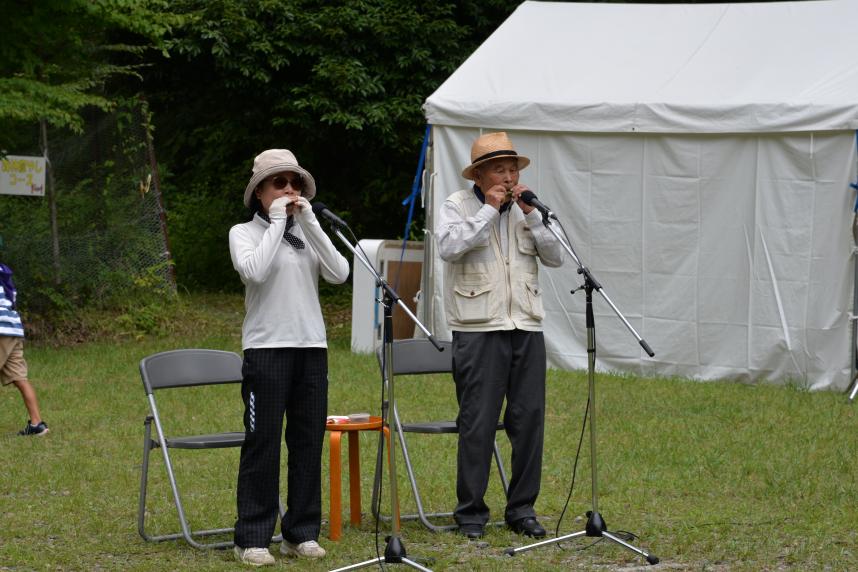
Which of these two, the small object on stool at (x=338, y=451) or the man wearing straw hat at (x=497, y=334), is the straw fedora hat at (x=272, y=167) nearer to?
the man wearing straw hat at (x=497, y=334)

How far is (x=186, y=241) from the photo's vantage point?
19562 mm

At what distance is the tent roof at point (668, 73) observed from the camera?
1116 cm

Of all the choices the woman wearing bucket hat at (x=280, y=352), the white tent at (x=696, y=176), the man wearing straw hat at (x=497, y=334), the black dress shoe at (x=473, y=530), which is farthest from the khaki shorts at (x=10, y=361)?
the white tent at (x=696, y=176)

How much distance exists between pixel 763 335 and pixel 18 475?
627 centimetres

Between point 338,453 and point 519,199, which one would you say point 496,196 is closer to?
point 519,199

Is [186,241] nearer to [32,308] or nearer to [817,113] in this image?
[32,308]

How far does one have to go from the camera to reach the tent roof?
1116 cm

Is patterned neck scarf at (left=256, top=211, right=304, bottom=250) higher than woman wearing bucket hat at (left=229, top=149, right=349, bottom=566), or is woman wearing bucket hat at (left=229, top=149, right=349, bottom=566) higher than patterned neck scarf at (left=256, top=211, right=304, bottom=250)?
patterned neck scarf at (left=256, top=211, right=304, bottom=250)

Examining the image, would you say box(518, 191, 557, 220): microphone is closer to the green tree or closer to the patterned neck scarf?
the patterned neck scarf

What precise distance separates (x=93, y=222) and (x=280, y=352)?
974cm

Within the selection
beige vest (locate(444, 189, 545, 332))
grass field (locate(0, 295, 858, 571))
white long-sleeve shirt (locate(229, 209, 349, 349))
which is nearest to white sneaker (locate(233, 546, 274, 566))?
grass field (locate(0, 295, 858, 571))

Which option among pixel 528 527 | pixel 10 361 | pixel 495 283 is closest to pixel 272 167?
pixel 495 283

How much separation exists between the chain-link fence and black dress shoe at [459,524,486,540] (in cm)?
899

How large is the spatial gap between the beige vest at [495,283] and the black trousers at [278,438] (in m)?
0.81
